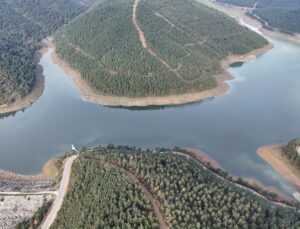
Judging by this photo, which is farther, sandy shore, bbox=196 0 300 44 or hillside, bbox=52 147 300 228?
sandy shore, bbox=196 0 300 44

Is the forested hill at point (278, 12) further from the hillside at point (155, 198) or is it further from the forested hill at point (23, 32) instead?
the hillside at point (155, 198)

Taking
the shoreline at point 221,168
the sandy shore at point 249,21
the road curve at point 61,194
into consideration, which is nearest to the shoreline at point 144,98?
the shoreline at point 221,168

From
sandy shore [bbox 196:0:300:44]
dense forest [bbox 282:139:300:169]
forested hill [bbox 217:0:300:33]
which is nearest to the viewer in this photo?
dense forest [bbox 282:139:300:169]

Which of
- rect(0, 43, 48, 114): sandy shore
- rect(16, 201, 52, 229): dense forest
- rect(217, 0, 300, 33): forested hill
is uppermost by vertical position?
rect(217, 0, 300, 33): forested hill

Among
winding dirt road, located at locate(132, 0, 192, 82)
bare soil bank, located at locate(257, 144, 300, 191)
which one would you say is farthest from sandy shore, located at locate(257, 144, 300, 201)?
winding dirt road, located at locate(132, 0, 192, 82)

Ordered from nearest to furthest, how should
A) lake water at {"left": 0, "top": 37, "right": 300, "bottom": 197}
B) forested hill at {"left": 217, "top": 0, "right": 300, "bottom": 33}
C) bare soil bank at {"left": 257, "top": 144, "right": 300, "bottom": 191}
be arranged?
bare soil bank at {"left": 257, "top": 144, "right": 300, "bottom": 191}, lake water at {"left": 0, "top": 37, "right": 300, "bottom": 197}, forested hill at {"left": 217, "top": 0, "right": 300, "bottom": 33}

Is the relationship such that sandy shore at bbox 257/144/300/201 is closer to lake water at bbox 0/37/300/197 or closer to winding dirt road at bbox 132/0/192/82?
lake water at bbox 0/37/300/197
